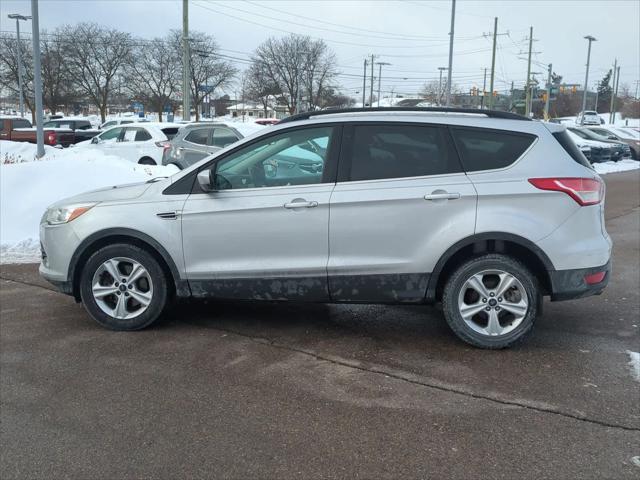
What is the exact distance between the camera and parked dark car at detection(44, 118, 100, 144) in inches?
1198

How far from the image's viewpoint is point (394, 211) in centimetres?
473

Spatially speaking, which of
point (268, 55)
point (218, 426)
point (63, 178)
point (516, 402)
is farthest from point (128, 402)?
point (268, 55)

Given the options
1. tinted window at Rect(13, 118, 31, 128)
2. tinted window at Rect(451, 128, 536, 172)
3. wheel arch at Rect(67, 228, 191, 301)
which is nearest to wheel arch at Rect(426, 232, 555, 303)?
tinted window at Rect(451, 128, 536, 172)

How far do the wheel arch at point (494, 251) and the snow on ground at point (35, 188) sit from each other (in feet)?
18.4

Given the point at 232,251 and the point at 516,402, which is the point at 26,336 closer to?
the point at 232,251

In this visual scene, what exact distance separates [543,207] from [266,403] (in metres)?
2.42

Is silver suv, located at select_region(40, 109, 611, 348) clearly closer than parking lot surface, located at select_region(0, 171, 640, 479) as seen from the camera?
No

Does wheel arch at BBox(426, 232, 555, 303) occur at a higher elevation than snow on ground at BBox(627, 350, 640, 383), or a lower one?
higher

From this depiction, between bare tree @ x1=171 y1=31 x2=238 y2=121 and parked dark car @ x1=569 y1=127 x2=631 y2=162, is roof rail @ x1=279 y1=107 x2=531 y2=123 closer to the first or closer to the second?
parked dark car @ x1=569 y1=127 x2=631 y2=162

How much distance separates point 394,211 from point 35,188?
7100mm

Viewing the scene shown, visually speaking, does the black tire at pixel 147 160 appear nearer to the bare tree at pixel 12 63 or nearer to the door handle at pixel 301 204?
the door handle at pixel 301 204

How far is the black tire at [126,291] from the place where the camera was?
5.17 m

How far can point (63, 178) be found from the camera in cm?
1016

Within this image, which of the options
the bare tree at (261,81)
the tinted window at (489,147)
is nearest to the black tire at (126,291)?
the tinted window at (489,147)
